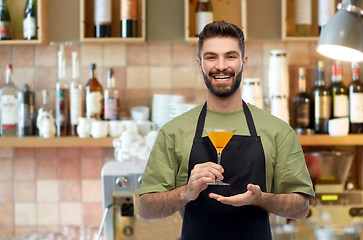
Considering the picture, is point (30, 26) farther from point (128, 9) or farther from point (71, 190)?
point (71, 190)

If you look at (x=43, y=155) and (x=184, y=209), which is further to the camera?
(x=43, y=155)

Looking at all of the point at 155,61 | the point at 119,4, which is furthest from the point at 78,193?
the point at 119,4

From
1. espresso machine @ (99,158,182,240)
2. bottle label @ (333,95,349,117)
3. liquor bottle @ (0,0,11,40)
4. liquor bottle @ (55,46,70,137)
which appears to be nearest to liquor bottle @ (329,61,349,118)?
bottle label @ (333,95,349,117)

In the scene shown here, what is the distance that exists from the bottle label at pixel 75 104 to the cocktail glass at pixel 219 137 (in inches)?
53.6

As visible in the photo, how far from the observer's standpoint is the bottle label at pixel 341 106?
7.18 ft

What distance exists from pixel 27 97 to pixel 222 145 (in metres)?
1.65

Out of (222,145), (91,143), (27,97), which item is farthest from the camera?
(27,97)

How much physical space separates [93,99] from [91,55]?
0.39 metres

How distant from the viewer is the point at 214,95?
1.17 m

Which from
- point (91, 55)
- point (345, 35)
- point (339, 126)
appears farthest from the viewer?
point (91, 55)

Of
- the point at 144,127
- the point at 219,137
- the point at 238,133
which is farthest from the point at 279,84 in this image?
the point at 219,137

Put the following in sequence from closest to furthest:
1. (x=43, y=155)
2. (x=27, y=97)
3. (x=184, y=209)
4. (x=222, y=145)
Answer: (x=222, y=145) → (x=184, y=209) → (x=27, y=97) → (x=43, y=155)

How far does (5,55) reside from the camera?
8.21ft

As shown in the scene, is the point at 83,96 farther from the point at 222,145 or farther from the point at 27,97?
the point at 222,145
